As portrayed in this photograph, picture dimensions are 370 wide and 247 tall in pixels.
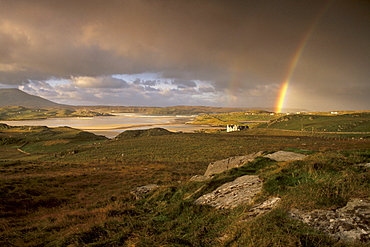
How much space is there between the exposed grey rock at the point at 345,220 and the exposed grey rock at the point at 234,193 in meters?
2.55

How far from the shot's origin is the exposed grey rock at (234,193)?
8631 mm

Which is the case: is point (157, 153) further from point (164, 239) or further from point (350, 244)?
point (350, 244)

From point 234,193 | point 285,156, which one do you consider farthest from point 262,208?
point 285,156

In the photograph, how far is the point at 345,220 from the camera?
544 cm

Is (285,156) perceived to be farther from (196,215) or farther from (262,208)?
(196,215)

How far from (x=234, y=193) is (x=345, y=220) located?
177 inches

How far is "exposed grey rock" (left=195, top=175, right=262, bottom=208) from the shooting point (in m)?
8.63

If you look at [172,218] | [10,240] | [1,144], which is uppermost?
[172,218]

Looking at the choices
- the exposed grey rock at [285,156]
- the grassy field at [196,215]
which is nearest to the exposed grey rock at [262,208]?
the grassy field at [196,215]

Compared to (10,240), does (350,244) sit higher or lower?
higher

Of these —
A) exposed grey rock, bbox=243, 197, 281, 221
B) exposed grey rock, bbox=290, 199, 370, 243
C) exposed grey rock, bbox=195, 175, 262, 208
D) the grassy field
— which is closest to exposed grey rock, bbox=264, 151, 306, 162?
the grassy field

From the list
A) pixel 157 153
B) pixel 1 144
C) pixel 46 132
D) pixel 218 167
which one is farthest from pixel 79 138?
pixel 218 167

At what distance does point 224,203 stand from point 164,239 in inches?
126

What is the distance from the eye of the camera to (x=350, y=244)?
15.3 feet
